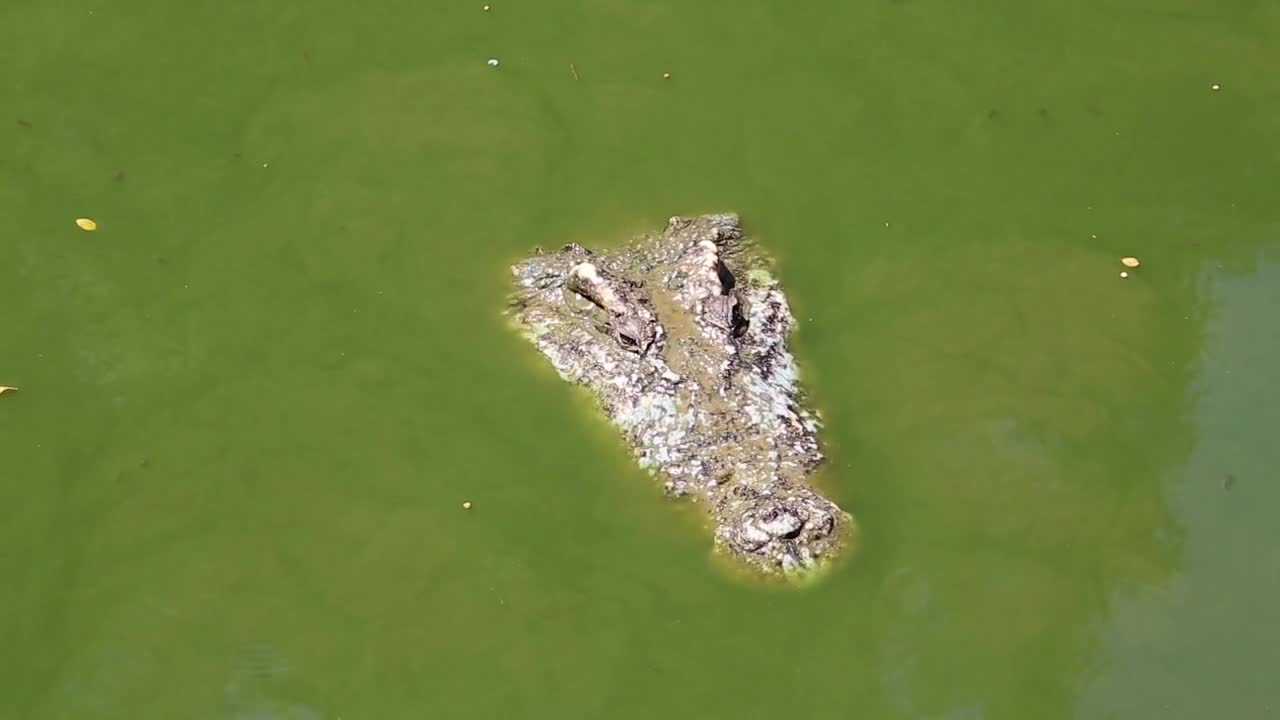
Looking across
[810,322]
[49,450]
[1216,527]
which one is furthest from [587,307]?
[1216,527]

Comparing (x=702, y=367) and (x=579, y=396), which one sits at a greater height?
(x=702, y=367)

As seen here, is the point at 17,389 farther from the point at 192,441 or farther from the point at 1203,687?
the point at 1203,687

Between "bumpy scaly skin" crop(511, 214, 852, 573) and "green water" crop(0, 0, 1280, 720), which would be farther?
"bumpy scaly skin" crop(511, 214, 852, 573)

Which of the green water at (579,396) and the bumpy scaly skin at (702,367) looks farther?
the bumpy scaly skin at (702,367)

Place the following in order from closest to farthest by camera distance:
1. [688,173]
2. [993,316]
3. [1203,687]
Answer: [1203,687]
[993,316]
[688,173]

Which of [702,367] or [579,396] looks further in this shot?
[579,396]
